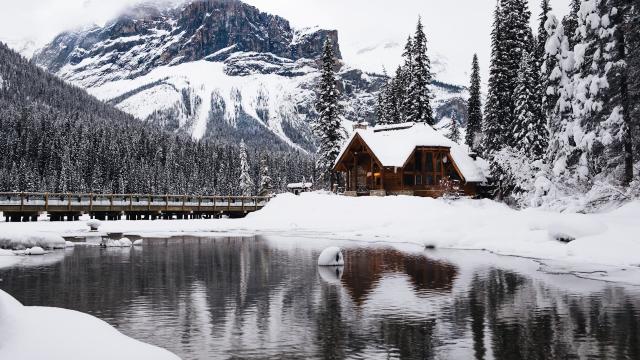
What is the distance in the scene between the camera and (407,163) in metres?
53.9

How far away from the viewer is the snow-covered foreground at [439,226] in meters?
24.6

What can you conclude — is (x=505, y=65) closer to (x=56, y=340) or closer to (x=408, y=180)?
(x=408, y=180)

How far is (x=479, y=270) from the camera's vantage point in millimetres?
22156

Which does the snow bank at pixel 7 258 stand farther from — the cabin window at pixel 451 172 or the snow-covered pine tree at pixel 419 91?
the snow-covered pine tree at pixel 419 91

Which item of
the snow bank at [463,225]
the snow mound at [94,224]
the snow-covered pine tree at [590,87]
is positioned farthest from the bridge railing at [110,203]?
the snow-covered pine tree at [590,87]

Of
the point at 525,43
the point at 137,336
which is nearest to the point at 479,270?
the point at 137,336

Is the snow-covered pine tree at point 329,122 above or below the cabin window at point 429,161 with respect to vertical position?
above

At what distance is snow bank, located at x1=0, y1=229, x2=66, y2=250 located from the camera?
96.5 feet

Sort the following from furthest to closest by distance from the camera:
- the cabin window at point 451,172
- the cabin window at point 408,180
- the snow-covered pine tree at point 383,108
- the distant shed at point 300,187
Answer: the distant shed at point 300,187 → the snow-covered pine tree at point 383,108 → the cabin window at point 451,172 → the cabin window at point 408,180

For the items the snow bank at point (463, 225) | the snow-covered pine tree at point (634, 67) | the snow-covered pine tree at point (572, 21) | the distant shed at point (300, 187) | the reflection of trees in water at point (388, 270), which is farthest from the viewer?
the distant shed at point (300, 187)

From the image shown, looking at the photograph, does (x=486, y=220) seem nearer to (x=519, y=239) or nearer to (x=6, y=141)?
(x=519, y=239)

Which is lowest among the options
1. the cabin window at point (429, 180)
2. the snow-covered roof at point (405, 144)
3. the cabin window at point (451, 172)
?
the cabin window at point (429, 180)

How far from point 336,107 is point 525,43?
18.7 metres

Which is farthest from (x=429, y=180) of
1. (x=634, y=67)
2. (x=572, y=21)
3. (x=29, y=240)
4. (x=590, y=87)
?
(x=29, y=240)
